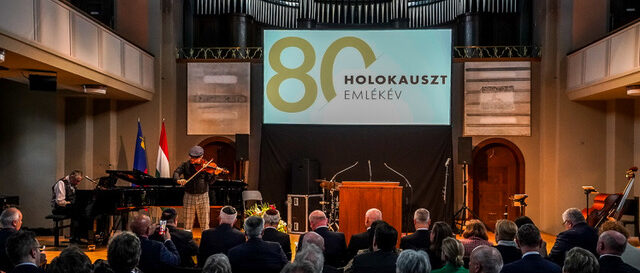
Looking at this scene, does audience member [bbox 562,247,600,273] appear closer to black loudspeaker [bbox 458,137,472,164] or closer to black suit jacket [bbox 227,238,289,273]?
black suit jacket [bbox 227,238,289,273]

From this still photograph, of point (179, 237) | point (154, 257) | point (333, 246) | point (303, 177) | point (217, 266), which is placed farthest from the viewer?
point (303, 177)

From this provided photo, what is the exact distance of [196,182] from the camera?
30.3 feet

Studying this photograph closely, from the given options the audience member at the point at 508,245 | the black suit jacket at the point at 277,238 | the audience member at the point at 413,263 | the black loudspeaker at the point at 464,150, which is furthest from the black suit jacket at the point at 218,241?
the black loudspeaker at the point at 464,150

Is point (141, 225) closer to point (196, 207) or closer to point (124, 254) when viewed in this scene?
point (124, 254)

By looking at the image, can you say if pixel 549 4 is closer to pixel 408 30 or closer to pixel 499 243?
pixel 408 30

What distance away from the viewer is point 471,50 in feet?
47.9

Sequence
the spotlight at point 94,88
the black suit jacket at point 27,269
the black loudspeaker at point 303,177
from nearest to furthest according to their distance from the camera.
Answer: the black suit jacket at point 27,269, the spotlight at point 94,88, the black loudspeaker at point 303,177

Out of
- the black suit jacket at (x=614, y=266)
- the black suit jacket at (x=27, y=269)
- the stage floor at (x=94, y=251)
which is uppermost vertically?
the black suit jacket at (x=27, y=269)

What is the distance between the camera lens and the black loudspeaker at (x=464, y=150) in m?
12.5

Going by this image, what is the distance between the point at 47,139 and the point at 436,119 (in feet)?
25.4

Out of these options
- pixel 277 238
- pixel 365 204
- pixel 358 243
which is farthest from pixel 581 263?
Answer: pixel 365 204

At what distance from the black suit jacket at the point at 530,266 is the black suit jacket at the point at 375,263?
0.79 meters

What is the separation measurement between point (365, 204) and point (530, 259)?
4.65m

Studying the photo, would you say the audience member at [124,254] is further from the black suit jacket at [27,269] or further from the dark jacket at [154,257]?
the dark jacket at [154,257]
